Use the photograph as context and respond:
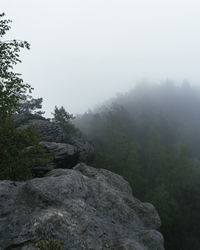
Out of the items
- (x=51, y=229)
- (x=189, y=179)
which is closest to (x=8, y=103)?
(x=51, y=229)

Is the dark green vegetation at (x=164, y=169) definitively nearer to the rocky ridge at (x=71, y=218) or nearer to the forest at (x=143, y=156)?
the forest at (x=143, y=156)

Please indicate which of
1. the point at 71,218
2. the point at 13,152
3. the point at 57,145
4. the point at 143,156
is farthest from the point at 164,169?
the point at 71,218

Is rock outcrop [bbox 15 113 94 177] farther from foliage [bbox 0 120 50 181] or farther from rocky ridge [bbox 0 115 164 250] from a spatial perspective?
rocky ridge [bbox 0 115 164 250]

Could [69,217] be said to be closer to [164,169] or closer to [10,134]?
[10,134]

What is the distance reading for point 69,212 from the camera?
228 inches

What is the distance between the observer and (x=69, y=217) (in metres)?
5.55

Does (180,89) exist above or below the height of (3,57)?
above

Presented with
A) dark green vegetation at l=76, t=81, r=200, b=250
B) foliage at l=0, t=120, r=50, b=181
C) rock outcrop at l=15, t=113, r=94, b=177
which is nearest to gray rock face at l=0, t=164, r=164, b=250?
foliage at l=0, t=120, r=50, b=181

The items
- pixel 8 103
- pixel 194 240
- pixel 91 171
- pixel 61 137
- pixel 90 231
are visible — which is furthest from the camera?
pixel 61 137

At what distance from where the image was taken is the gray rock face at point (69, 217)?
195 inches

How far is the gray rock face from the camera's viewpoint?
195 inches

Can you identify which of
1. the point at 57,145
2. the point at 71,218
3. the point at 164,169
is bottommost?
the point at 164,169

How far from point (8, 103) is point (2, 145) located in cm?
220

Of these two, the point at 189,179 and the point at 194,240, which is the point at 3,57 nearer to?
the point at 194,240
